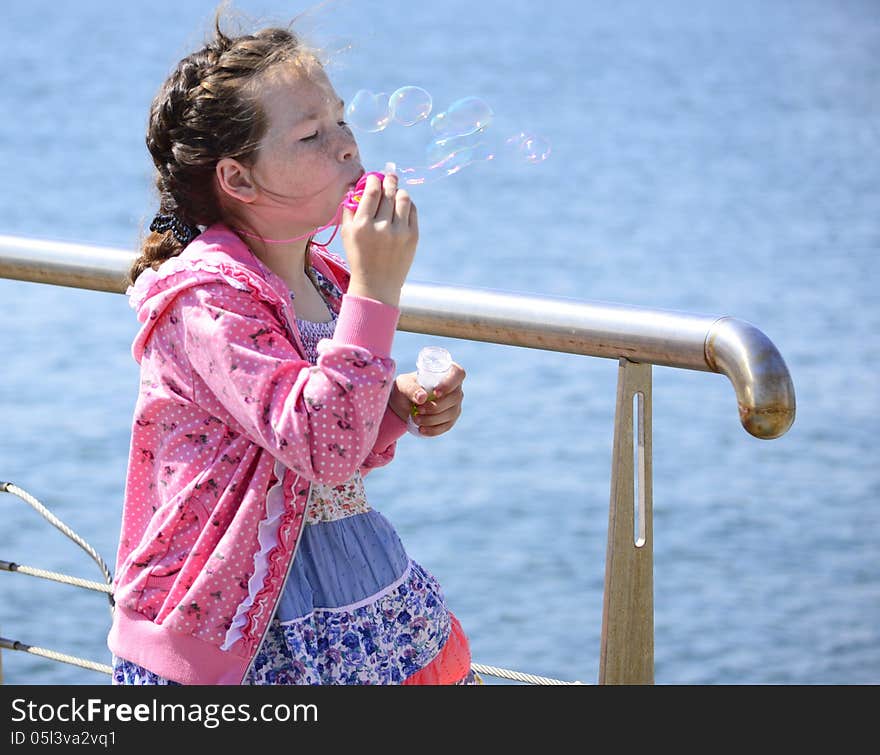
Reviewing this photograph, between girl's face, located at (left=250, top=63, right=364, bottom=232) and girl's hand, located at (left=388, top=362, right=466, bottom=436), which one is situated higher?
girl's face, located at (left=250, top=63, right=364, bottom=232)

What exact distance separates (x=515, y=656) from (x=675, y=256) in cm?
740

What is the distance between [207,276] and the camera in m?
1.65

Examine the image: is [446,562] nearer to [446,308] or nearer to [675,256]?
[446,308]

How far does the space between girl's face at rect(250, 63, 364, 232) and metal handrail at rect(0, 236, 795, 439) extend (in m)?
0.33

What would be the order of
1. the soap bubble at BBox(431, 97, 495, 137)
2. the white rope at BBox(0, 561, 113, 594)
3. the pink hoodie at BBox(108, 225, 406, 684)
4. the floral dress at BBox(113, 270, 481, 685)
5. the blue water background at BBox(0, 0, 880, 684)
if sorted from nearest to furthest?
the pink hoodie at BBox(108, 225, 406, 684)
the floral dress at BBox(113, 270, 481, 685)
the soap bubble at BBox(431, 97, 495, 137)
the white rope at BBox(0, 561, 113, 594)
the blue water background at BBox(0, 0, 880, 684)

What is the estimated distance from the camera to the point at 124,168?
17312 millimetres

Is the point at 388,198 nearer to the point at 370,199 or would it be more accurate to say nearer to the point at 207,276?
the point at 370,199

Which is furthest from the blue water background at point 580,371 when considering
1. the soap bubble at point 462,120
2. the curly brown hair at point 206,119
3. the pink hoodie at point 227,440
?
the pink hoodie at point 227,440

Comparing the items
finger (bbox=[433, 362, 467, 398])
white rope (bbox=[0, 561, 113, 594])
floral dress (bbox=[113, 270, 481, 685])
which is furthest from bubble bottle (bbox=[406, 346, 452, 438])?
white rope (bbox=[0, 561, 113, 594])

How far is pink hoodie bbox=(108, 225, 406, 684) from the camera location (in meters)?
1.58

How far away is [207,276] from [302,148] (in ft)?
0.68

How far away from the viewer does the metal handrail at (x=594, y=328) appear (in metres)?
1.65

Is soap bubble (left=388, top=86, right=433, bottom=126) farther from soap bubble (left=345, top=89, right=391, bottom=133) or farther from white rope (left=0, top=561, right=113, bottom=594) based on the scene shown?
white rope (left=0, top=561, right=113, bottom=594)

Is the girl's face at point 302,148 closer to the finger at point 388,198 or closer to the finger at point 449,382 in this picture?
the finger at point 388,198
